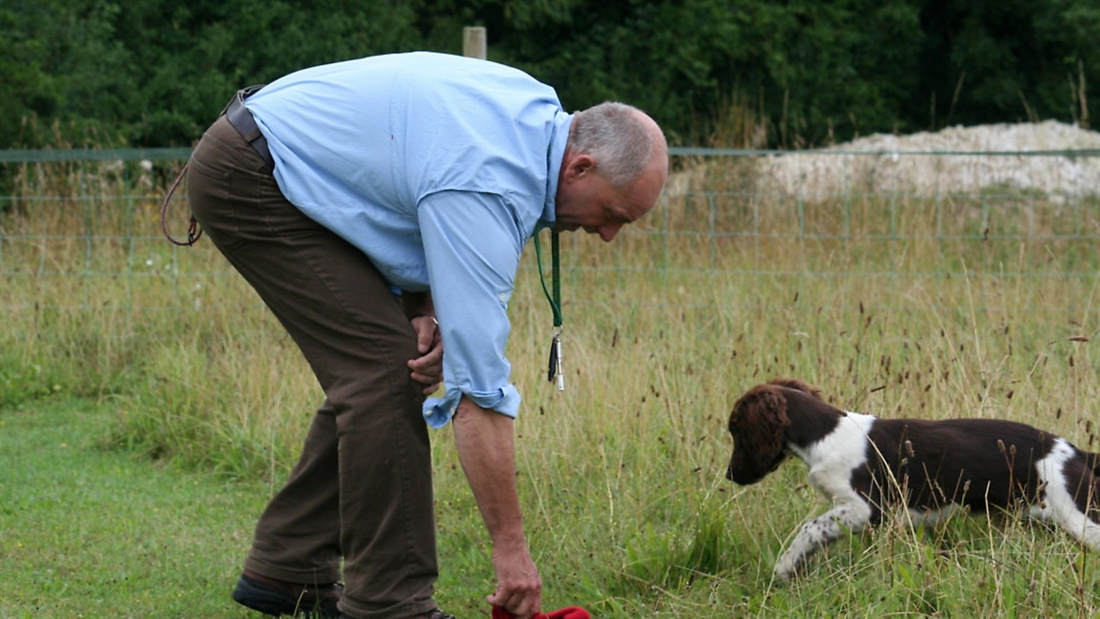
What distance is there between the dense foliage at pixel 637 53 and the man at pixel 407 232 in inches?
463

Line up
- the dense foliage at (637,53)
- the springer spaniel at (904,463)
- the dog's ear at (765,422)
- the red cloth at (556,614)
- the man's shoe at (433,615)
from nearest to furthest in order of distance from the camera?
1. the red cloth at (556,614)
2. the man's shoe at (433,615)
3. the springer spaniel at (904,463)
4. the dog's ear at (765,422)
5. the dense foliage at (637,53)

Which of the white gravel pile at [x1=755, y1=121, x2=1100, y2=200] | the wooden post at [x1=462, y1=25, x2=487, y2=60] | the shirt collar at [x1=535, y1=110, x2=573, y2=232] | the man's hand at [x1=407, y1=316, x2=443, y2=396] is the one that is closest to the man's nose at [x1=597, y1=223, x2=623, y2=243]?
the shirt collar at [x1=535, y1=110, x2=573, y2=232]

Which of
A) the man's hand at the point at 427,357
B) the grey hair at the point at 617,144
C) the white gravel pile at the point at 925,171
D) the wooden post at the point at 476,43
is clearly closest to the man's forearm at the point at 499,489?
the man's hand at the point at 427,357

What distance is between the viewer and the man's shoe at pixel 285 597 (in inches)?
164

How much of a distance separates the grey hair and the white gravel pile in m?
6.05

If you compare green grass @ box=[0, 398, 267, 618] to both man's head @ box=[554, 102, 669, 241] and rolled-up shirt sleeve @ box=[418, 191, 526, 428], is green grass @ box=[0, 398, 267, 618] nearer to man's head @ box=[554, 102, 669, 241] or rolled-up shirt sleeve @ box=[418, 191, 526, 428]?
rolled-up shirt sleeve @ box=[418, 191, 526, 428]

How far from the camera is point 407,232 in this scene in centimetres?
345

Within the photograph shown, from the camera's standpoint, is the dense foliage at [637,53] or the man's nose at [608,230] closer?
the man's nose at [608,230]

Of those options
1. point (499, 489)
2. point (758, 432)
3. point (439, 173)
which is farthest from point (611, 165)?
point (758, 432)

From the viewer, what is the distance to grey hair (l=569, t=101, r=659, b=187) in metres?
3.31

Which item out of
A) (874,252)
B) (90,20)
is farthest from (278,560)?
(90,20)

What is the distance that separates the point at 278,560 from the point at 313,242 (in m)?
1.17

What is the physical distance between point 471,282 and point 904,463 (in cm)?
169

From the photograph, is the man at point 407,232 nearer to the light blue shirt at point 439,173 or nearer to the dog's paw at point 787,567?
the light blue shirt at point 439,173
